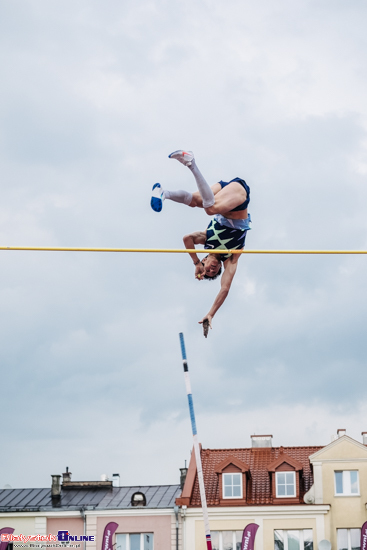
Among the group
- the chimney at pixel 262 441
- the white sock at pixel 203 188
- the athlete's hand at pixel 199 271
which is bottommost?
the athlete's hand at pixel 199 271

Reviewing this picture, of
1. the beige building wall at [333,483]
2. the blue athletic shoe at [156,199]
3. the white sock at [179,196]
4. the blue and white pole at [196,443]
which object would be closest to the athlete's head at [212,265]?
the white sock at [179,196]

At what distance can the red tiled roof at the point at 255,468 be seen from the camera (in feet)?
105

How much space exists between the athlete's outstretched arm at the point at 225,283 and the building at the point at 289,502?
19.6 meters

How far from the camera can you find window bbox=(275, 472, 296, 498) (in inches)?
1249

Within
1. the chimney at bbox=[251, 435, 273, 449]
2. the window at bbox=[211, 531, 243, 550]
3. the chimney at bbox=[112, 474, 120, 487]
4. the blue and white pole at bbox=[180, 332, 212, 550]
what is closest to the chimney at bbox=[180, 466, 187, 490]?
the chimney at bbox=[251, 435, 273, 449]

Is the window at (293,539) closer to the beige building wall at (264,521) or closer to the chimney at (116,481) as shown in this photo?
the beige building wall at (264,521)

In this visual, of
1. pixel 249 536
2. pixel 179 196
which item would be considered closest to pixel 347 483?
pixel 249 536

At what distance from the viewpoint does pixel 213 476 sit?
109 feet

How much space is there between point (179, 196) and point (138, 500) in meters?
22.7

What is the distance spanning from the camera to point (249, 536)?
30.6 meters

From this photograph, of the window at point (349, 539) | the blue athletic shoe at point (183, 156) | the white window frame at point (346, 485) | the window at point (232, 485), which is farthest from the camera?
the window at point (232, 485)

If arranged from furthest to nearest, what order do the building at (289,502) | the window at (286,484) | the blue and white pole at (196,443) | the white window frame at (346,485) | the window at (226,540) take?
the window at (286,484)
the white window frame at (346,485)
the window at (226,540)
the building at (289,502)
the blue and white pole at (196,443)

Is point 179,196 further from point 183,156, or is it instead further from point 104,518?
point 104,518

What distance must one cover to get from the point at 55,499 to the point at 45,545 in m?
2.39
